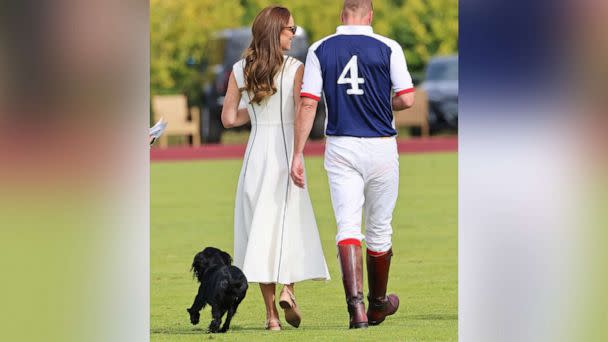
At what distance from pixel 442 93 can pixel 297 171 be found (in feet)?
96.1

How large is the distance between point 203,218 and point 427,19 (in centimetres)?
2977

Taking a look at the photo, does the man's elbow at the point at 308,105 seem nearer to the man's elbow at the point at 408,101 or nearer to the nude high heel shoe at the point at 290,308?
the man's elbow at the point at 408,101

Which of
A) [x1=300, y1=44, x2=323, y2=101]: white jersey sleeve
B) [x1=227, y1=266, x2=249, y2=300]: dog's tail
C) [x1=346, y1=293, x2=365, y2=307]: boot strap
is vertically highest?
[x1=300, y1=44, x2=323, y2=101]: white jersey sleeve

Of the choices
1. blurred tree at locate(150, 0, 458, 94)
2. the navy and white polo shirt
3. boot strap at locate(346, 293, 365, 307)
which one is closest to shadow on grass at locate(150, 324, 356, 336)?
boot strap at locate(346, 293, 365, 307)

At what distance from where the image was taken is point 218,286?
8117mm

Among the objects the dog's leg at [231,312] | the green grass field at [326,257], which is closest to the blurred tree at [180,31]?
the green grass field at [326,257]

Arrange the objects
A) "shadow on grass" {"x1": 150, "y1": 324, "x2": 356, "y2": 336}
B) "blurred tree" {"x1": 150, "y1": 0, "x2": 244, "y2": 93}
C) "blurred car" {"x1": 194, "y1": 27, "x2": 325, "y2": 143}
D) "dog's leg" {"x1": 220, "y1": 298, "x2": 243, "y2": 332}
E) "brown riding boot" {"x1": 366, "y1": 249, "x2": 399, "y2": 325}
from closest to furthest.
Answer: "dog's leg" {"x1": 220, "y1": 298, "x2": 243, "y2": 332} < "shadow on grass" {"x1": 150, "y1": 324, "x2": 356, "y2": 336} < "brown riding boot" {"x1": 366, "y1": 249, "x2": 399, "y2": 325} < "blurred car" {"x1": 194, "y1": 27, "x2": 325, "y2": 143} < "blurred tree" {"x1": 150, "y1": 0, "x2": 244, "y2": 93}

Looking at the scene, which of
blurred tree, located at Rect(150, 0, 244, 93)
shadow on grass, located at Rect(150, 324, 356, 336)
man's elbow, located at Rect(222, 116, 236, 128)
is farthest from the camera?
blurred tree, located at Rect(150, 0, 244, 93)

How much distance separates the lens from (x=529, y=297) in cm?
563

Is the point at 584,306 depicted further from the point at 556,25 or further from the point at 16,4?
the point at 16,4

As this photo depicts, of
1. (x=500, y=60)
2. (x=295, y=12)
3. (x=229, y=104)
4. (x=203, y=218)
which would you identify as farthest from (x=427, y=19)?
(x=500, y=60)

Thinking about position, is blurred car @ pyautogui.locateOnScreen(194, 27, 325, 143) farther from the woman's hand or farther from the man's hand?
the man's hand

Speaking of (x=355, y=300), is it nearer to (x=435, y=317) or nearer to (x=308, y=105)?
(x=435, y=317)

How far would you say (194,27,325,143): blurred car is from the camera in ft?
112
